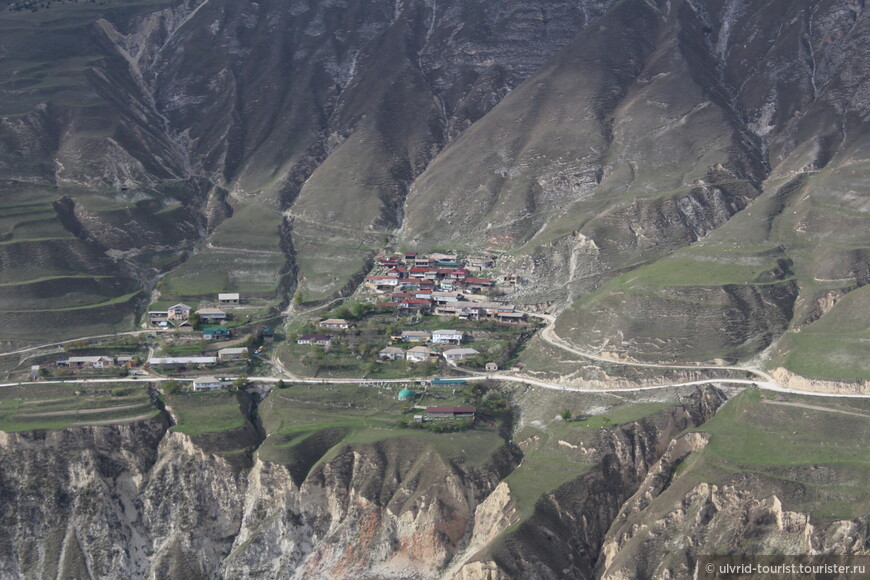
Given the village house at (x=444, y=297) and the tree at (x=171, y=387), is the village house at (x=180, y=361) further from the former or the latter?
the village house at (x=444, y=297)

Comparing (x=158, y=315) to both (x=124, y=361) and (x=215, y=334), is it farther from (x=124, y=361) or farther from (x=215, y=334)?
(x=124, y=361)

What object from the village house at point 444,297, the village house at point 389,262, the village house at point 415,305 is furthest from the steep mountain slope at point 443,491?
the village house at point 389,262

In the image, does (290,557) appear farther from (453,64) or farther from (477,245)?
(453,64)

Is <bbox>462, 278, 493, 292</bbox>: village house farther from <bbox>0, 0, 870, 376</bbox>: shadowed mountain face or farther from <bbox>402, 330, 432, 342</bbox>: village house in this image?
<bbox>402, 330, 432, 342</bbox>: village house

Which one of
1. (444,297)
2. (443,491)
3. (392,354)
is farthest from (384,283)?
(443,491)

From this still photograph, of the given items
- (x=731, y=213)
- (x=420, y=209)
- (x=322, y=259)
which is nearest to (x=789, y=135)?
(x=731, y=213)
